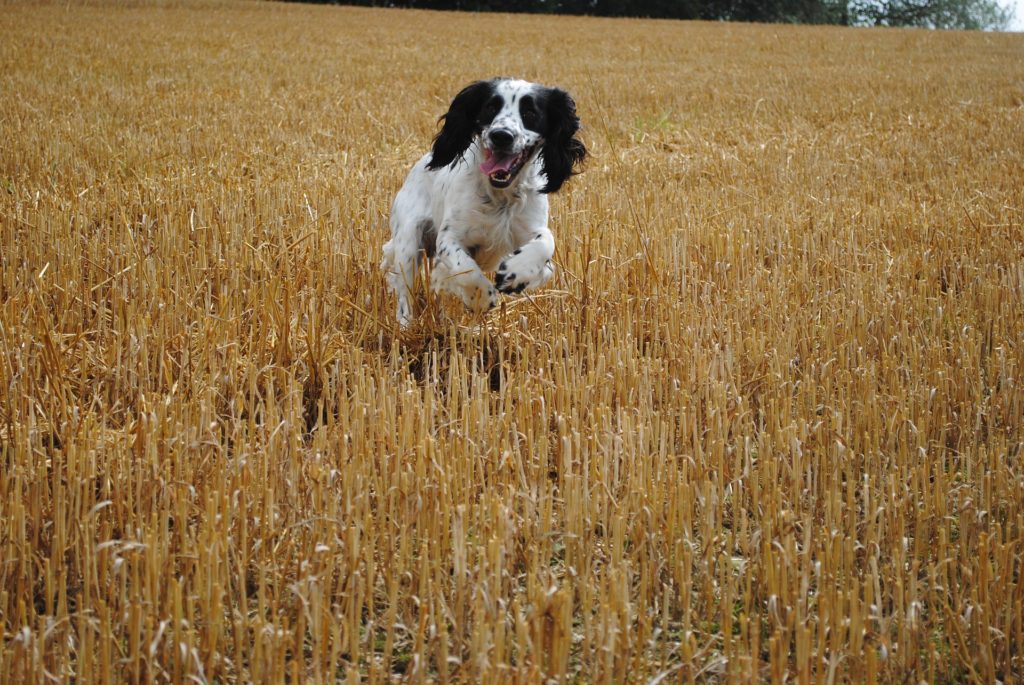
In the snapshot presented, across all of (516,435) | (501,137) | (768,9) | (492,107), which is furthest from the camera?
(768,9)

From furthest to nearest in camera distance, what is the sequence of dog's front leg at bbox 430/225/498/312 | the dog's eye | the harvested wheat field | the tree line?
the tree line < the dog's eye < dog's front leg at bbox 430/225/498/312 < the harvested wheat field

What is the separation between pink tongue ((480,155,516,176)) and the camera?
4.50m

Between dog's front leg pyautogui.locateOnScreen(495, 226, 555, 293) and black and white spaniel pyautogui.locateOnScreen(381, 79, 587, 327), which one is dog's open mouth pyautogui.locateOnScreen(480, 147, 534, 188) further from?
dog's front leg pyautogui.locateOnScreen(495, 226, 555, 293)

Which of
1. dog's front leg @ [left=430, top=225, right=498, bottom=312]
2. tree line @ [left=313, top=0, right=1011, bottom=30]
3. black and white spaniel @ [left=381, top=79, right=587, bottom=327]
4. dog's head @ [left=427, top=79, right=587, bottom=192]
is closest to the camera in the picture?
dog's front leg @ [left=430, top=225, right=498, bottom=312]

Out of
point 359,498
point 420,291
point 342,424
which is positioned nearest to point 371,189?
point 420,291

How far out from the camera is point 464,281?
4.33m

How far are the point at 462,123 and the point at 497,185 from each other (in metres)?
0.44

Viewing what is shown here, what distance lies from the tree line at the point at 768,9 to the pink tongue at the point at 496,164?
4217 cm

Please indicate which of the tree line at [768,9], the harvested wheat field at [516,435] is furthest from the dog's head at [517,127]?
the tree line at [768,9]

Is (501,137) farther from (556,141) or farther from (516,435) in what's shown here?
(516,435)

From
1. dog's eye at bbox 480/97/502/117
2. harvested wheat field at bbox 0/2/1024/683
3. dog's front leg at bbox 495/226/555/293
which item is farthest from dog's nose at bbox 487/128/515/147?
harvested wheat field at bbox 0/2/1024/683

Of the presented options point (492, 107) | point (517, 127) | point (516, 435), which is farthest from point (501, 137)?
point (516, 435)

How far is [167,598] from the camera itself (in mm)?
2078

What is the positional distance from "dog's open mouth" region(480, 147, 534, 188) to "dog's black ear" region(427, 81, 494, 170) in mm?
228
